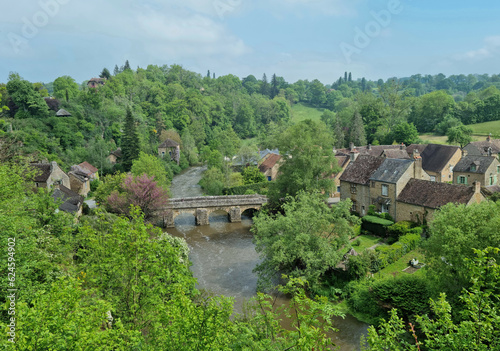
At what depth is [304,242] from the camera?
27750 millimetres

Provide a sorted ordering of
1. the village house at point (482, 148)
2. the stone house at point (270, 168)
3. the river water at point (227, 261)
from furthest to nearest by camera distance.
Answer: the stone house at point (270, 168)
the village house at point (482, 148)
the river water at point (227, 261)

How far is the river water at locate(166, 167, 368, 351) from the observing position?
24391 millimetres

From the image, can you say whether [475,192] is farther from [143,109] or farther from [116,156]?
[143,109]

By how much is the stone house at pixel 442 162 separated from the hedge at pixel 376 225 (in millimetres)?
20674

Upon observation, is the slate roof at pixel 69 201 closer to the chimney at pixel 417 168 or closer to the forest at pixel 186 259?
the forest at pixel 186 259

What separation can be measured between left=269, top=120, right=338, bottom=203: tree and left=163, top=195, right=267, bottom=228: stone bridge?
6.16 m

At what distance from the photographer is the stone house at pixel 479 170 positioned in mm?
46906

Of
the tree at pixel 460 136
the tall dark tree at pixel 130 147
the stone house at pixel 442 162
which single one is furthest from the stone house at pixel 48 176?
the tree at pixel 460 136

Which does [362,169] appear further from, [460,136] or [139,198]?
[460,136]

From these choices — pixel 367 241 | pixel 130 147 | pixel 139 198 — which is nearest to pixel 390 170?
pixel 367 241

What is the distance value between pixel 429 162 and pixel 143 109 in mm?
75196

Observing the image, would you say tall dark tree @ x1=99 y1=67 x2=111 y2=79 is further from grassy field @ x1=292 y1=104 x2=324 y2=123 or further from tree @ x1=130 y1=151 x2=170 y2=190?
tree @ x1=130 y1=151 x2=170 y2=190

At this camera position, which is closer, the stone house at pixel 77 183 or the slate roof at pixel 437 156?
the slate roof at pixel 437 156

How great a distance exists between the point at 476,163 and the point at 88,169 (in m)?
58.5
